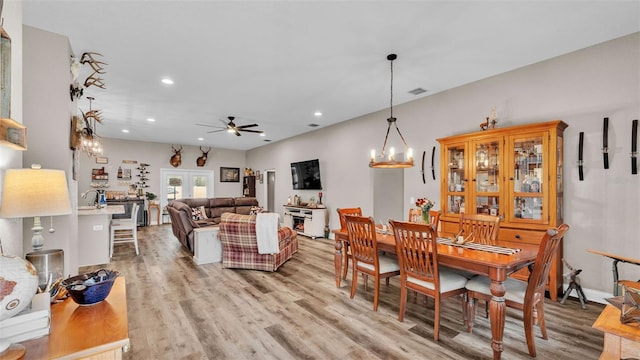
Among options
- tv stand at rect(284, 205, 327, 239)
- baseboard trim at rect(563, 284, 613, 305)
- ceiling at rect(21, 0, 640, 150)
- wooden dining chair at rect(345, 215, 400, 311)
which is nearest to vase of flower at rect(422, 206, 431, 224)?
wooden dining chair at rect(345, 215, 400, 311)

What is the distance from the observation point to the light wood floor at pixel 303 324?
2.28 meters

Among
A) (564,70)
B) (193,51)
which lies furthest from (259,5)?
(564,70)

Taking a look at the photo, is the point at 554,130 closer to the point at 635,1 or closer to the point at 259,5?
the point at 635,1

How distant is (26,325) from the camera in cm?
110

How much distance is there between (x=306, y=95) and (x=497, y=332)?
4.06 m

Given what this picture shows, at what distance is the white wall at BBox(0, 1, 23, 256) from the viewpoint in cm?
167

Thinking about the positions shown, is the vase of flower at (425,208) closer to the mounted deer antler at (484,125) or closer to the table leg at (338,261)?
the table leg at (338,261)

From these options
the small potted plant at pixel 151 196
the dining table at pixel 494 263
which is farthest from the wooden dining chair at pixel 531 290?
A: the small potted plant at pixel 151 196

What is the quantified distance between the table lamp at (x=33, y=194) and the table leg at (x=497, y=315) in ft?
10.1

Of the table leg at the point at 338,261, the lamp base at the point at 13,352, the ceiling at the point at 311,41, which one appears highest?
the ceiling at the point at 311,41

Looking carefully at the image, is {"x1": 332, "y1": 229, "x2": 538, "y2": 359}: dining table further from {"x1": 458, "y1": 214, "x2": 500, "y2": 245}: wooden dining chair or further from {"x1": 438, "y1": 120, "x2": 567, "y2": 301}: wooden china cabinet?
{"x1": 438, "y1": 120, "x2": 567, "y2": 301}: wooden china cabinet

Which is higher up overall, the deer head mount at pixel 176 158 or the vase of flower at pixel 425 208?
the deer head mount at pixel 176 158

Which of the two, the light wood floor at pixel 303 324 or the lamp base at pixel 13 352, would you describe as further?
the light wood floor at pixel 303 324

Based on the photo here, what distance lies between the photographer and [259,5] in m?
2.46
